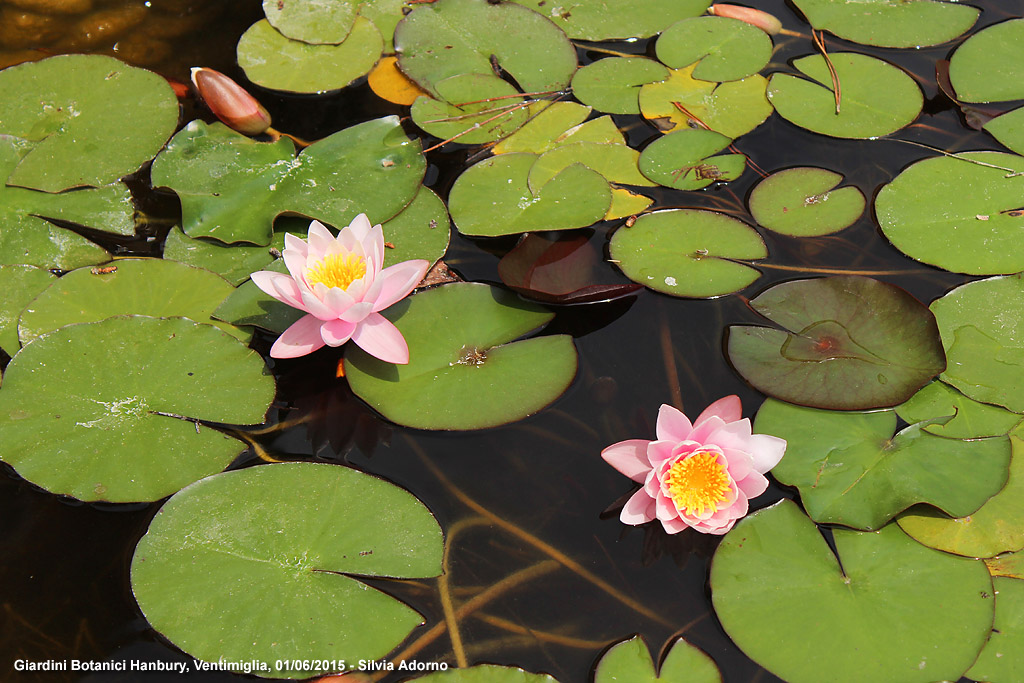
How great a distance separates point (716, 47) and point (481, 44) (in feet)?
4.06

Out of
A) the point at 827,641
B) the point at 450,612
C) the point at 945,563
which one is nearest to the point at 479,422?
the point at 450,612

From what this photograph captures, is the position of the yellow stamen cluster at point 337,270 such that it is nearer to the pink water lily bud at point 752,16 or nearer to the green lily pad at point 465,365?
the green lily pad at point 465,365

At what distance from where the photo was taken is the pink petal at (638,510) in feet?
6.83

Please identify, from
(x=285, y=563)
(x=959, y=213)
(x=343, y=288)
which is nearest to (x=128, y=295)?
(x=343, y=288)

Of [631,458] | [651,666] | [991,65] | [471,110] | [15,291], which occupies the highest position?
[991,65]

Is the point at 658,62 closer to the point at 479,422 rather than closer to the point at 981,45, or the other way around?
the point at 981,45

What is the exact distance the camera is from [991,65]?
322cm

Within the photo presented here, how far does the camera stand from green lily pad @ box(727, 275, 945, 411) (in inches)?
90.0

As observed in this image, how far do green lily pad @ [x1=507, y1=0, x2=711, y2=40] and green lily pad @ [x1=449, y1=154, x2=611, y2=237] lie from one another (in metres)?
1.03

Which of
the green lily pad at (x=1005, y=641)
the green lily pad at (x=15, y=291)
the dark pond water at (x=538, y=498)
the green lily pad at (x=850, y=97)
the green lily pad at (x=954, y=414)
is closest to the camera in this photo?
the green lily pad at (x=1005, y=641)

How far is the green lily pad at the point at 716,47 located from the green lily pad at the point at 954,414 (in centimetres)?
185

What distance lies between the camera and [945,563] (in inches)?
78.7

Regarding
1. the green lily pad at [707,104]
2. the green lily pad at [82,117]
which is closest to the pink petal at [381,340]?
the green lily pad at [82,117]

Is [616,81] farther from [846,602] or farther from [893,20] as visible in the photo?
[846,602]
